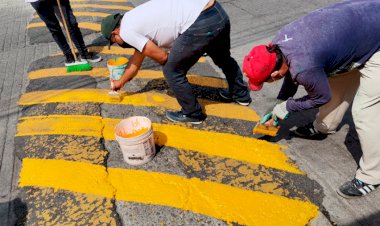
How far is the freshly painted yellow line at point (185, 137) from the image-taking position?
10.8ft

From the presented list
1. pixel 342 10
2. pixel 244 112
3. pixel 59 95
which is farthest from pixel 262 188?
pixel 59 95

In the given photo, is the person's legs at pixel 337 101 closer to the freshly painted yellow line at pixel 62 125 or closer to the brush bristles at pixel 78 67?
the freshly painted yellow line at pixel 62 125

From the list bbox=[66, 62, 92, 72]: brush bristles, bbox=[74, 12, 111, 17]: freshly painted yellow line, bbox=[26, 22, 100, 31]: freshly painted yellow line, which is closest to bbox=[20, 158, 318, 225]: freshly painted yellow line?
bbox=[66, 62, 92, 72]: brush bristles

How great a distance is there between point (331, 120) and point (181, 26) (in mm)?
A: 1846

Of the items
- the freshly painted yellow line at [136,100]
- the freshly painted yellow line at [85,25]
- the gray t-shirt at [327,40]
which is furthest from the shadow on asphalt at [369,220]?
the freshly painted yellow line at [85,25]

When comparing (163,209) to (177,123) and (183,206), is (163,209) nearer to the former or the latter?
(183,206)

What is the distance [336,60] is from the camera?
8.18 ft

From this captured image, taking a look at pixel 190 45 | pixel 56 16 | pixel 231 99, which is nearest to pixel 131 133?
pixel 190 45

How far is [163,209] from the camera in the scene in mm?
2729

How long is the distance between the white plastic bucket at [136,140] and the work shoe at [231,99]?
57.2 inches

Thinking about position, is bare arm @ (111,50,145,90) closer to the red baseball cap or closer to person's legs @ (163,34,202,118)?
person's legs @ (163,34,202,118)

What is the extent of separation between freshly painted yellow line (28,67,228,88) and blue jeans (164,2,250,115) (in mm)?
885

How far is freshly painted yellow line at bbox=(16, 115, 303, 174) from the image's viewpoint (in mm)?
3289

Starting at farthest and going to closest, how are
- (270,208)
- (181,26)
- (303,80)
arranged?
(181,26) < (270,208) < (303,80)
